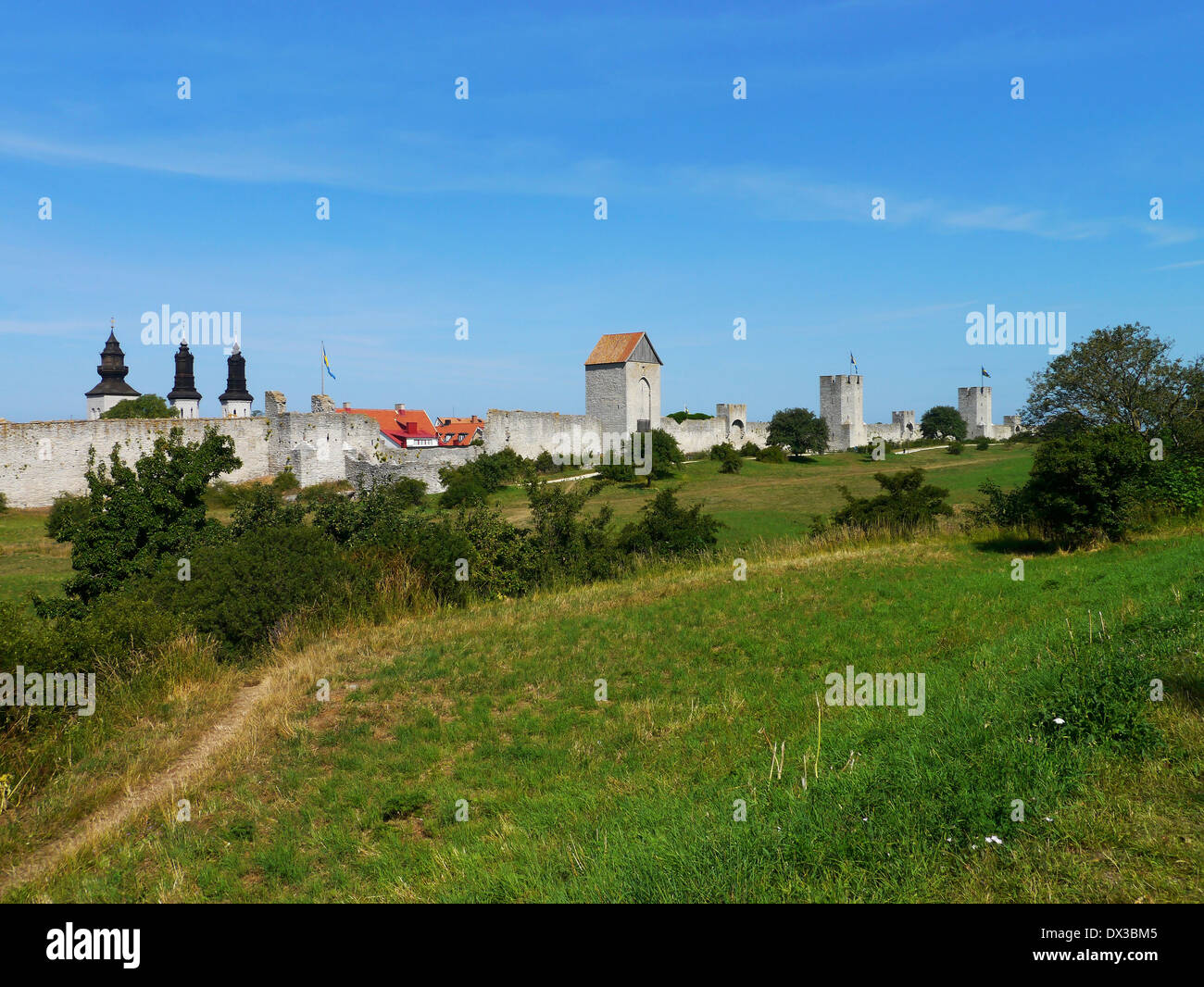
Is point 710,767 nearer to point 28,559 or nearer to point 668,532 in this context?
point 668,532

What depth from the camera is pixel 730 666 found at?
30.4ft

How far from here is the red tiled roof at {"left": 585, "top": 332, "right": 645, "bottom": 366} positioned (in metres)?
54.3

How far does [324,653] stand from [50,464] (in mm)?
34775

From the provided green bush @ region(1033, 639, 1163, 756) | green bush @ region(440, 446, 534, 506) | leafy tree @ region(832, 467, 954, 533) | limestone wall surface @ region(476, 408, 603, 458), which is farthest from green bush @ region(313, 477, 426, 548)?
limestone wall surface @ region(476, 408, 603, 458)

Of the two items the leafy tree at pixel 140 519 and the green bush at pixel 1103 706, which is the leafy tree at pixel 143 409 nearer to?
the leafy tree at pixel 140 519

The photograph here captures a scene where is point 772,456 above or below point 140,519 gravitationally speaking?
above

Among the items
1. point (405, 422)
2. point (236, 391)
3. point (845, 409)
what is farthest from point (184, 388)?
point (845, 409)

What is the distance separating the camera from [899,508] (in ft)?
66.6

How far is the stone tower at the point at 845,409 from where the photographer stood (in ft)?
232

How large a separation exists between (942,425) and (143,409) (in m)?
72.0

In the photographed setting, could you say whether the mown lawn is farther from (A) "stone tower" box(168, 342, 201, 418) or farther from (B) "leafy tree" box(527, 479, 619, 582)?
(A) "stone tower" box(168, 342, 201, 418)

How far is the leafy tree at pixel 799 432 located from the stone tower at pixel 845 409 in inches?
363

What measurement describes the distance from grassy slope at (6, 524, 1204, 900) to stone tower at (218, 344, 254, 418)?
7138 centimetres
